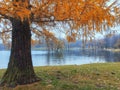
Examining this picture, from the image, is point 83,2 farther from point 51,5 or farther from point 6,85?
point 6,85

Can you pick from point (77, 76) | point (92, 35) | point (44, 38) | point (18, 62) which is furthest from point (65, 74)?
point (92, 35)

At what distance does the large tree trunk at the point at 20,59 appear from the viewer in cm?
855

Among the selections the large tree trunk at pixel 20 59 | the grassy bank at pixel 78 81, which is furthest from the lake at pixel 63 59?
the large tree trunk at pixel 20 59

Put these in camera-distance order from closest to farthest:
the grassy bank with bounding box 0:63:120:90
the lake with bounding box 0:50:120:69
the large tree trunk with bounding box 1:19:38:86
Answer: the grassy bank with bounding box 0:63:120:90 < the large tree trunk with bounding box 1:19:38:86 < the lake with bounding box 0:50:120:69

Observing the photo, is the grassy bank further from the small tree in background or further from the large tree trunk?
the small tree in background

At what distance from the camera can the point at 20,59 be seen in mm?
8625

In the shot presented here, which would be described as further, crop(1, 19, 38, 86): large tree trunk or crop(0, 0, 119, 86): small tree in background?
crop(1, 19, 38, 86): large tree trunk

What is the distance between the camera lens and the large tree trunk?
8547mm

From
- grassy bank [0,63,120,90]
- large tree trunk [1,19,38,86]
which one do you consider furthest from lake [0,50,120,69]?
large tree trunk [1,19,38,86]

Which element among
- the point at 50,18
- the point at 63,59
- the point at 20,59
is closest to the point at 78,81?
the point at 20,59

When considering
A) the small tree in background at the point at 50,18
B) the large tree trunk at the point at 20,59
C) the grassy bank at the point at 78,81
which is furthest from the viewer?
the large tree trunk at the point at 20,59

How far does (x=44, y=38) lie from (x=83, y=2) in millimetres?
3529

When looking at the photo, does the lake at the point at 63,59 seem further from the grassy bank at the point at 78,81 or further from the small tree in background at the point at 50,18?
the small tree in background at the point at 50,18

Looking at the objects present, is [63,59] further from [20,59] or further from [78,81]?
[20,59]
